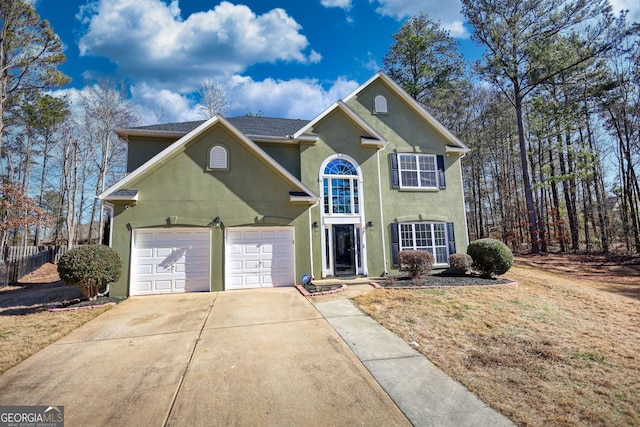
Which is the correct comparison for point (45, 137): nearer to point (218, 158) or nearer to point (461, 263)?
point (218, 158)

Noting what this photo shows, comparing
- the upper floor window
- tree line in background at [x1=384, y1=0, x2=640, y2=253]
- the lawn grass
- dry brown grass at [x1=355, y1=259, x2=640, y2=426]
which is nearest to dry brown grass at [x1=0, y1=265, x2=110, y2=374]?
the lawn grass

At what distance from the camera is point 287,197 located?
1121cm

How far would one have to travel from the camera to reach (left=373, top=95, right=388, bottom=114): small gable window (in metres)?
14.5

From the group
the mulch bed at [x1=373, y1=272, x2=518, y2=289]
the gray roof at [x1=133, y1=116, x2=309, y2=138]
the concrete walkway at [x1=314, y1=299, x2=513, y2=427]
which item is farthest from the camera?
the gray roof at [x1=133, y1=116, x2=309, y2=138]

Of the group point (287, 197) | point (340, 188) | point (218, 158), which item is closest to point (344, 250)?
point (340, 188)

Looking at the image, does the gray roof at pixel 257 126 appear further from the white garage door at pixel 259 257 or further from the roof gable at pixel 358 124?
the white garage door at pixel 259 257

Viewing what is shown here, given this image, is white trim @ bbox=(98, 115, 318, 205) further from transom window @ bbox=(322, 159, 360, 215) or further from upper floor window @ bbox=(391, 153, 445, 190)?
upper floor window @ bbox=(391, 153, 445, 190)

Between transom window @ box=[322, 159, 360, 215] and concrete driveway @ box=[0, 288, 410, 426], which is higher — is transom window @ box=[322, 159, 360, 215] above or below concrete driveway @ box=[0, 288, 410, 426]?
above

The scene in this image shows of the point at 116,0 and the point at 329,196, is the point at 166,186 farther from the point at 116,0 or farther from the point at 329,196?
the point at 116,0

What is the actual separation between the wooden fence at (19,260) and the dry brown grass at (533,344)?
18.4 m

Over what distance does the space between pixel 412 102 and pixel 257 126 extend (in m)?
7.56

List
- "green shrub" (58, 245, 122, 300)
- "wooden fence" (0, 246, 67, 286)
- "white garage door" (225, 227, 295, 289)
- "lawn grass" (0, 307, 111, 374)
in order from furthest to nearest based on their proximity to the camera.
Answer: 1. "wooden fence" (0, 246, 67, 286)
2. "white garage door" (225, 227, 295, 289)
3. "green shrub" (58, 245, 122, 300)
4. "lawn grass" (0, 307, 111, 374)

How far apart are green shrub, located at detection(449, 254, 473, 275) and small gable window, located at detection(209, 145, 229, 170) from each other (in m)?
9.62

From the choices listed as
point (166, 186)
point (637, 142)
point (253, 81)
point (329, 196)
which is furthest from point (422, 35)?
point (166, 186)
